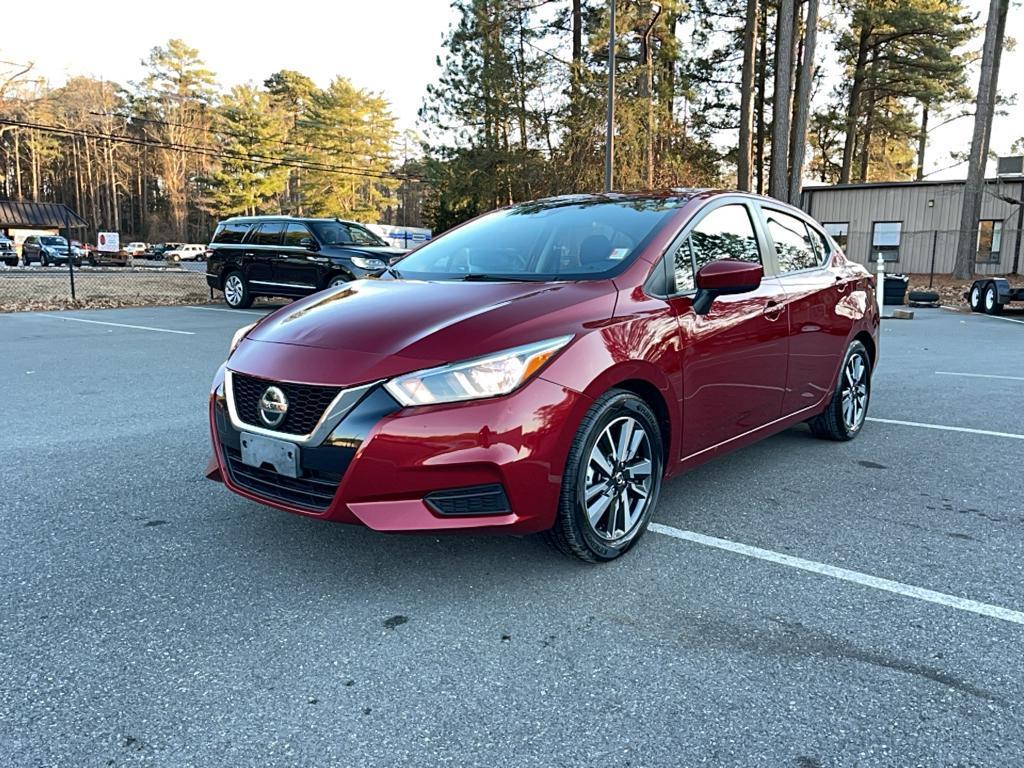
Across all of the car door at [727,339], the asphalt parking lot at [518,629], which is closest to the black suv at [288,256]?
the asphalt parking lot at [518,629]

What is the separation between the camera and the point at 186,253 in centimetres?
5478

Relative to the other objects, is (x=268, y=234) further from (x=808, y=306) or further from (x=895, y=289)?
(x=895, y=289)

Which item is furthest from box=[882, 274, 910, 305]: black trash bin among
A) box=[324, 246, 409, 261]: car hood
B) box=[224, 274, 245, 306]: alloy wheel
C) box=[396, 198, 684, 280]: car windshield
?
box=[396, 198, 684, 280]: car windshield

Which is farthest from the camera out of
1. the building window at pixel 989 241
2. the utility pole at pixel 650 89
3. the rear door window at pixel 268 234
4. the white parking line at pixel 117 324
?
the building window at pixel 989 241

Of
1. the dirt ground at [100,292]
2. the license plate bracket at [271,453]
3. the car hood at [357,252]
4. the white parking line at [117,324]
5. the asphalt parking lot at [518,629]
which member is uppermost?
the car hood at [357,252]

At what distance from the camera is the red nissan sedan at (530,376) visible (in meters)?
2.69

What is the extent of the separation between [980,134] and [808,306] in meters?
24.5

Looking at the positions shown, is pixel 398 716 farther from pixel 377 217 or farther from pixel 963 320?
pixel 377 217

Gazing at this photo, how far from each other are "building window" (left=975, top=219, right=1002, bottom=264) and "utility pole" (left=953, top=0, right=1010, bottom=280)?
4.19m

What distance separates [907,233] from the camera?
30250 millimetres

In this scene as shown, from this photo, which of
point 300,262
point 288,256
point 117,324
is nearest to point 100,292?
point 117,324

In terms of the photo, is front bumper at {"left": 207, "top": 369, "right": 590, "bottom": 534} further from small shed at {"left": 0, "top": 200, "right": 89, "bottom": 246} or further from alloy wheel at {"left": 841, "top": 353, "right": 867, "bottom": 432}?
small shed at {"left": 0, "top": 200, "right": 89, "bottom": 246}

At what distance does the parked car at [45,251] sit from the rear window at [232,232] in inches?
1138

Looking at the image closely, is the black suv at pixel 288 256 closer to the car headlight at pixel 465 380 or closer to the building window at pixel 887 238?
the car headlight at pixel 465 380
